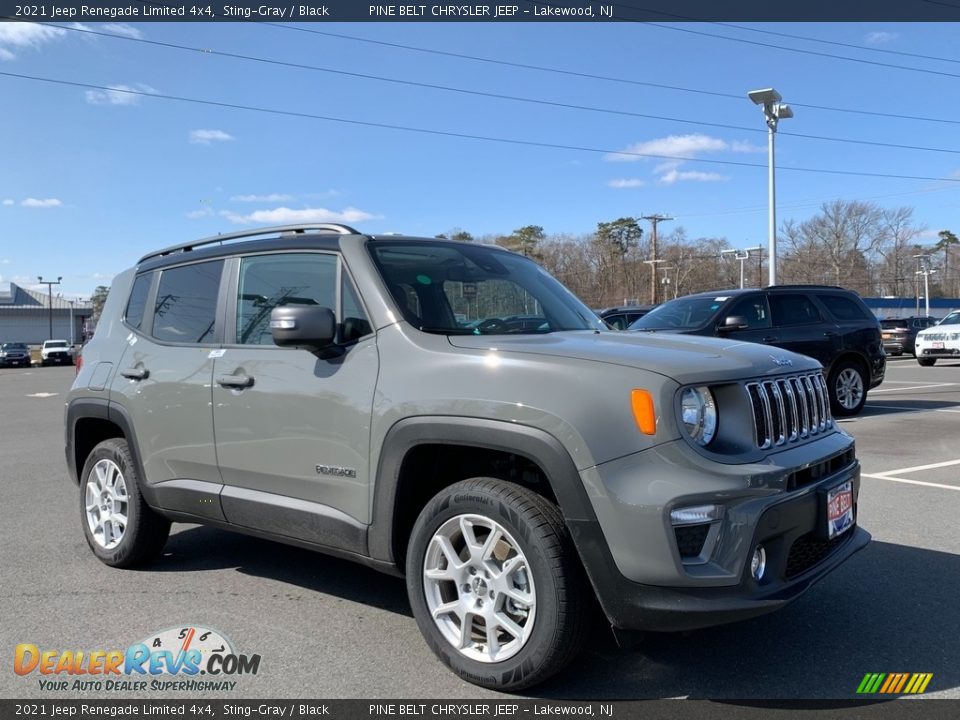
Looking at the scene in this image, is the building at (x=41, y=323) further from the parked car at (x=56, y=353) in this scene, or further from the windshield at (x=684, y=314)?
the windshield at (x=684, y=314)

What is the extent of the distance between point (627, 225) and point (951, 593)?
86.6m

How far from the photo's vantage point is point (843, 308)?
12.0 meters

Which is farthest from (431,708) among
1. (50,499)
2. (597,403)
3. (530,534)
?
(50,499)

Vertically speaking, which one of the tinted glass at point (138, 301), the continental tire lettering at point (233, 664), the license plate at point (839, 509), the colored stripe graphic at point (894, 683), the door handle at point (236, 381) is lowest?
the colored stripe graphic at point (894, 683)

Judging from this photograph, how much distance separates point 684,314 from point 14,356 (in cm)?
4441

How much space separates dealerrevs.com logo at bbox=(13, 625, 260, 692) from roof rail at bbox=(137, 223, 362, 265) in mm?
2050

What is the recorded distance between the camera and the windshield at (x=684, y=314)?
11.0 meters

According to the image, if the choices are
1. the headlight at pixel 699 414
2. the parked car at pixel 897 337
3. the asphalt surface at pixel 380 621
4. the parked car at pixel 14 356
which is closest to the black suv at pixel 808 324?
the asphalt surface at pixel 380 621

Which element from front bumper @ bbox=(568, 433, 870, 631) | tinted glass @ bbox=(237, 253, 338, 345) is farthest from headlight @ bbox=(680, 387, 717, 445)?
tinted glass @ bbox=(237, 253, 338, 345)

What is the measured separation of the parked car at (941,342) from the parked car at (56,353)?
141 feet

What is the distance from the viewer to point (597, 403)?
295cm

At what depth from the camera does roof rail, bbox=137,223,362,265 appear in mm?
4113

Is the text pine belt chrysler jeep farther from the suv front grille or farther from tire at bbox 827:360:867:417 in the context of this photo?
tire at bbox 827:360:867:417

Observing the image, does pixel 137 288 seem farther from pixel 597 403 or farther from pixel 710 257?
pixel 710 257
